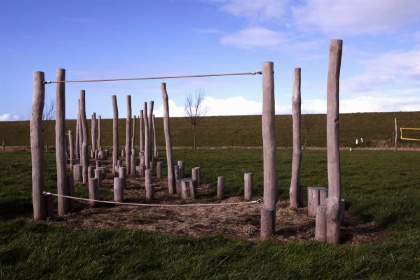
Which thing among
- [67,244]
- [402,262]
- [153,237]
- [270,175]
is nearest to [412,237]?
[402,262]

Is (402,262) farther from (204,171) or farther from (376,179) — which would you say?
(204,171)

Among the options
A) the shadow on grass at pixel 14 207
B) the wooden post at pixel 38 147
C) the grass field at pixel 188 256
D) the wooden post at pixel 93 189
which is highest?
the wooden post at pixel 38 147

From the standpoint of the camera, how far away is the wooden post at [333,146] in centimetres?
582

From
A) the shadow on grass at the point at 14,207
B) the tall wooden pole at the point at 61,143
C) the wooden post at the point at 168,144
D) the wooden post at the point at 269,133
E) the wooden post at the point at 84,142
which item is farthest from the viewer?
the wooden post at the point at 84,142

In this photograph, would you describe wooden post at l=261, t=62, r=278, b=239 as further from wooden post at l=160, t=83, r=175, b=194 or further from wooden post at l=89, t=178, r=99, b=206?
wooden post at l=160, t=83, r=175, b=194

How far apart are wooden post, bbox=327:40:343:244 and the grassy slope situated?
32.7 metres

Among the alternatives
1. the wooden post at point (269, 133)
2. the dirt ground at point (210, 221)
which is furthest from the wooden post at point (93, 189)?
the wooden post at point (269, 133)

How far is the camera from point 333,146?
19.3 ft

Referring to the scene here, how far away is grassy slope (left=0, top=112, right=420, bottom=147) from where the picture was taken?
4234 cm

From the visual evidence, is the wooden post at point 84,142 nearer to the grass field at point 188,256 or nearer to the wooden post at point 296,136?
the grass field at point 188,256

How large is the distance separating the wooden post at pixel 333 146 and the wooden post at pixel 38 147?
15.0 feet

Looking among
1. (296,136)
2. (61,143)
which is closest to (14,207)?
(61,143)

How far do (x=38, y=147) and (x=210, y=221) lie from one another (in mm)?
3048

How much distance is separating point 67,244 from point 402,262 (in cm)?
407
